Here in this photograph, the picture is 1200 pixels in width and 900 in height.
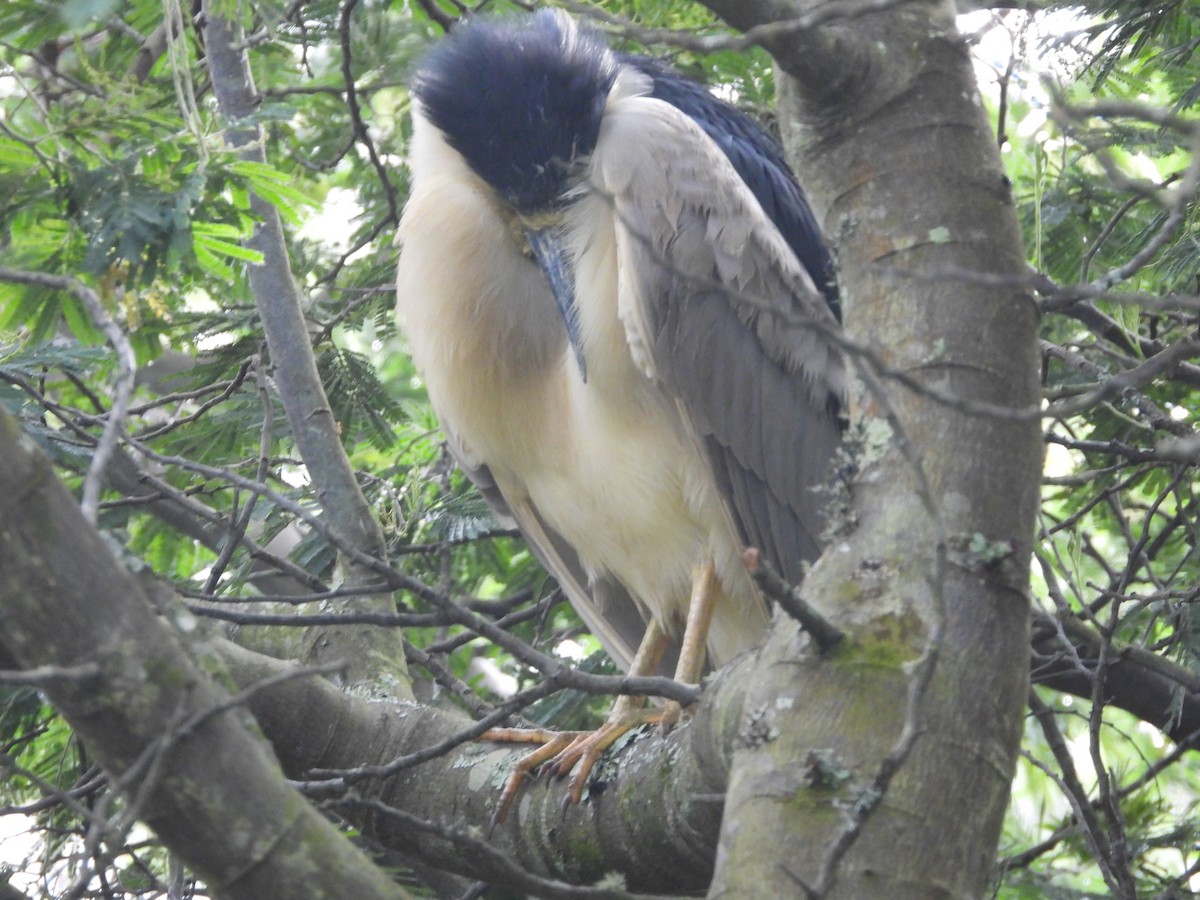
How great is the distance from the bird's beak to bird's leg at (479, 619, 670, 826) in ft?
3.15

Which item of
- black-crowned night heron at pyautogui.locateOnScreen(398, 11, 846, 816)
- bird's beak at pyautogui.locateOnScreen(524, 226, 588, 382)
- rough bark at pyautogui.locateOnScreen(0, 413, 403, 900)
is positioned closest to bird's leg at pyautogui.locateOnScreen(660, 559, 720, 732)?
black-crowned night heron at pyautogui.locateOnScreen(398, 11, 846, 816)

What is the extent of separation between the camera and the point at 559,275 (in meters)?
3.74

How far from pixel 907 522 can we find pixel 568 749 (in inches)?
52.2

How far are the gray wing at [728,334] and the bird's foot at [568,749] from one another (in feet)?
2.08

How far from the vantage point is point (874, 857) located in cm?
170

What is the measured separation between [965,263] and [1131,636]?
2.28m

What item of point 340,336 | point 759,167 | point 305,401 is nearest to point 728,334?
point 759,167

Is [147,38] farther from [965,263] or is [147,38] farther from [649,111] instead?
[965,263]

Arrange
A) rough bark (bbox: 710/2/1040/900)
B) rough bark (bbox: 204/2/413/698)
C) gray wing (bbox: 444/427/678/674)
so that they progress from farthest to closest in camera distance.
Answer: gray wing (bbox: 444/427/678/674)
rough bark (bbox: 204/2/413/698)
rough bark (bbox: 710/2/1040/900)

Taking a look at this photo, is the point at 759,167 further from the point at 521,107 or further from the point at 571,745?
the point at 571,745

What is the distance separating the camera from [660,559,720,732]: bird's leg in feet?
11.4

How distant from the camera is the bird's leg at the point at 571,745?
2.86m

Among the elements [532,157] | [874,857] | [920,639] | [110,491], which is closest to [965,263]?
[920,639]

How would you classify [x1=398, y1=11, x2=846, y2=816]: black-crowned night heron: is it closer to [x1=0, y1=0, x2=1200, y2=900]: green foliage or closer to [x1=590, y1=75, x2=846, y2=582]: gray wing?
[x1=590, y1=75, x2=846, y2=582]: gray wing
